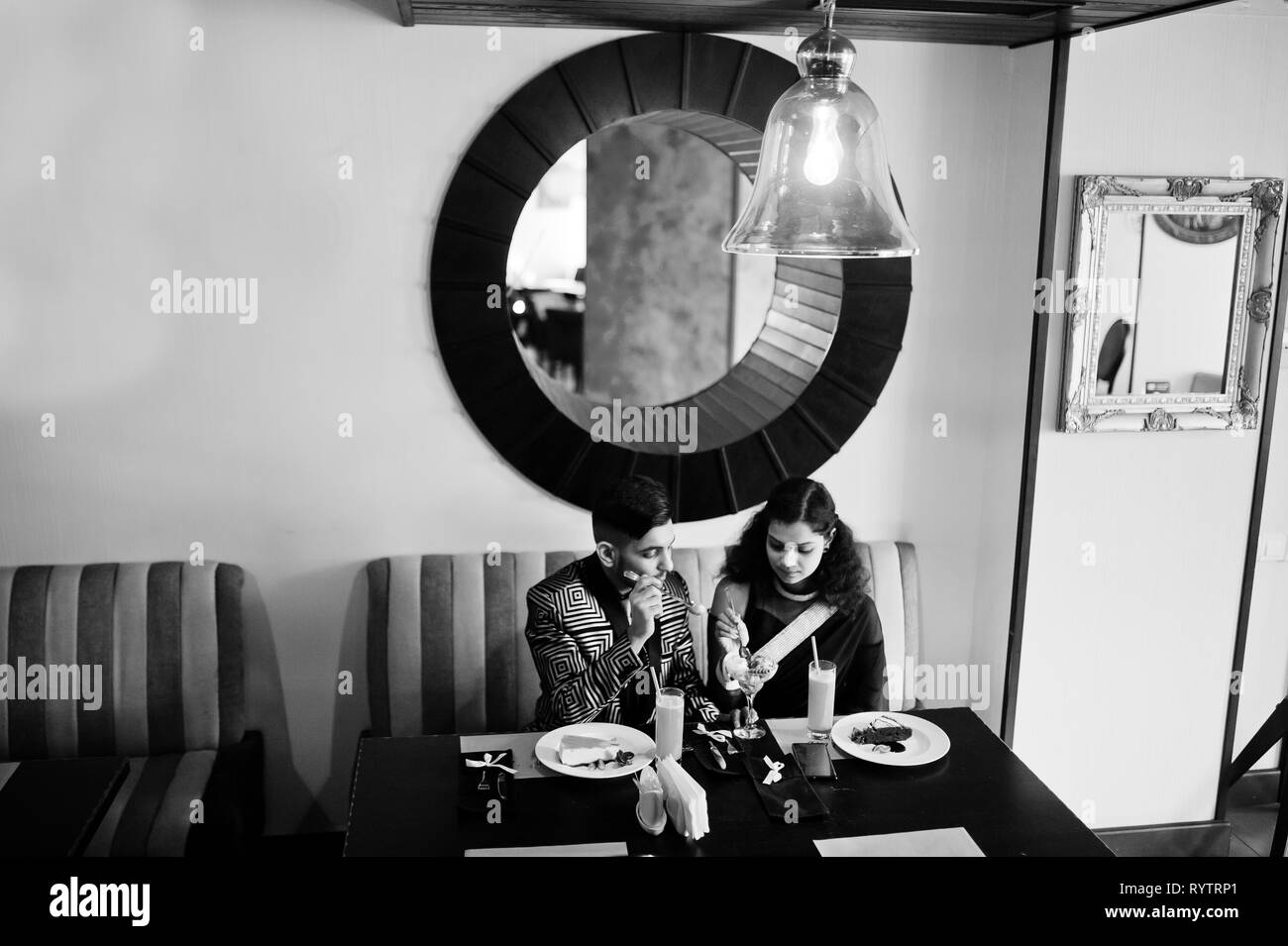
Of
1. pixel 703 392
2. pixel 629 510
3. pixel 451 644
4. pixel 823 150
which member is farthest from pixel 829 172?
pixel 451 644

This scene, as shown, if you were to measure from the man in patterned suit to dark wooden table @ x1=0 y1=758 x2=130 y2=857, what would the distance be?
100 cm

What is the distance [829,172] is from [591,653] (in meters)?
1.35

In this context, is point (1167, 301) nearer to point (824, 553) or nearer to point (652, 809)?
point (824, 553)

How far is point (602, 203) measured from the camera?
583 centimetres

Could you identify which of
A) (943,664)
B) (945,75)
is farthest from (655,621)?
(945,75)

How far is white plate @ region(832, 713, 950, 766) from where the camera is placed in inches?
94.0

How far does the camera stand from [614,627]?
109 inches

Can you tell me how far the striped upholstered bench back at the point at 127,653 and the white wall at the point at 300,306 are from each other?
0.50 feet

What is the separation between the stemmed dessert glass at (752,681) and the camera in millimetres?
2521

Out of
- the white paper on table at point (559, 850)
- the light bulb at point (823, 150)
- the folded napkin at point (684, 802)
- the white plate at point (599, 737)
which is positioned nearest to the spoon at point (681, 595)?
the white plate at point (599, 737)

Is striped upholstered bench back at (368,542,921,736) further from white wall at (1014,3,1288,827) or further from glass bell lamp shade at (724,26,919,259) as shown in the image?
glass bell lamp shade at (724,26,919,259)

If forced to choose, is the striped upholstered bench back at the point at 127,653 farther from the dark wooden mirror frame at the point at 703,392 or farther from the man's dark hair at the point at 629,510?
the man's dark hair at the point at 629,510
